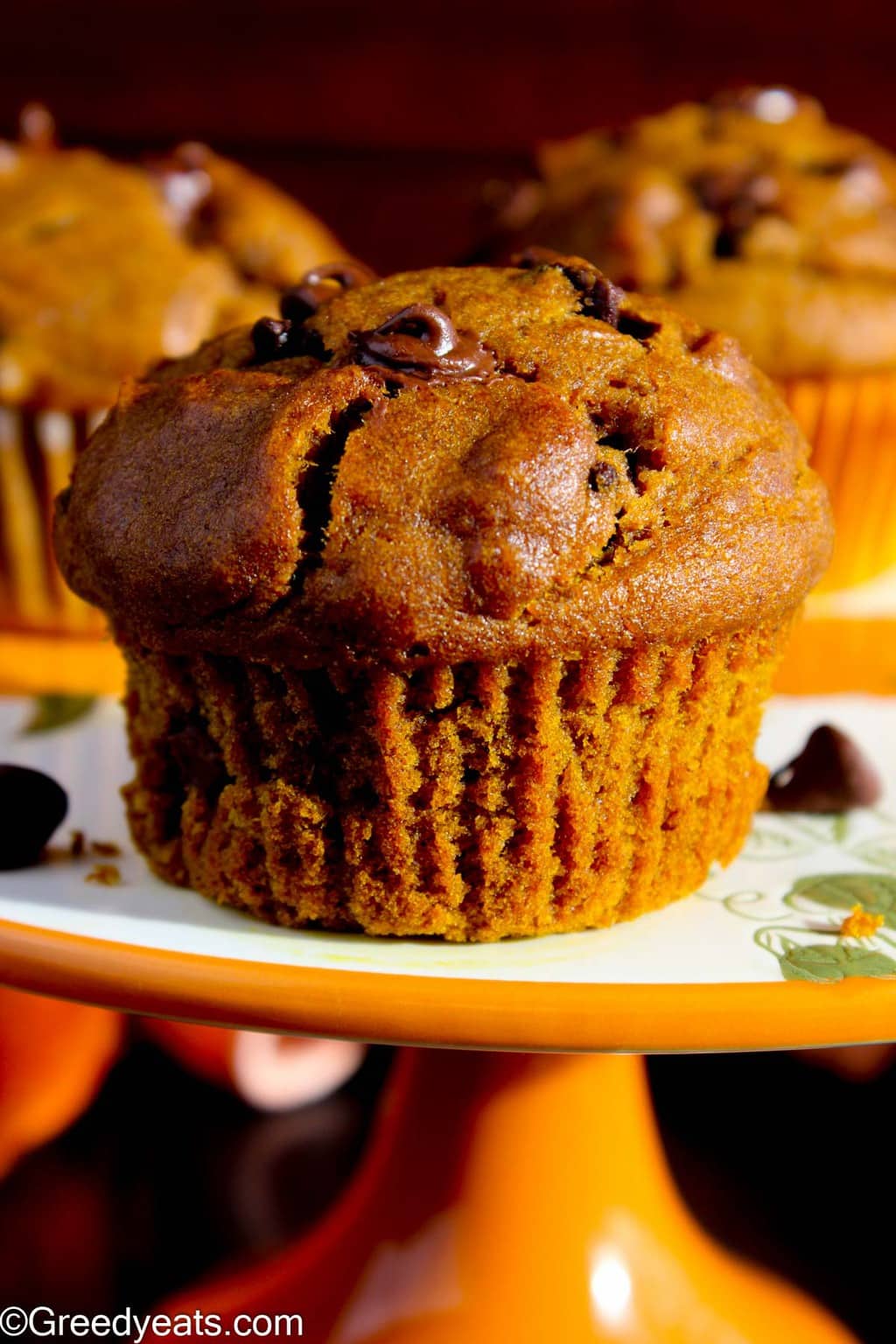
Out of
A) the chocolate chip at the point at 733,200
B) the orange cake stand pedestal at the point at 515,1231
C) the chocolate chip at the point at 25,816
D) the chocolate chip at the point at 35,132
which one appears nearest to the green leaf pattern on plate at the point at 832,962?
the orange cake stand pedestal at the point at 515,1231

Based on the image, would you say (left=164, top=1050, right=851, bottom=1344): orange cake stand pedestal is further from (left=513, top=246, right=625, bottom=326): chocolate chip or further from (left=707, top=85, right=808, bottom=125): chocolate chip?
(left=707, top=85, right=808, bottom=125): chocolate chip

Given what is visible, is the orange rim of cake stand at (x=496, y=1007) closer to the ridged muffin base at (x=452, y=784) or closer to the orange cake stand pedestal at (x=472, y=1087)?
the orange cake stand pedestal at (x=472, y=1087)

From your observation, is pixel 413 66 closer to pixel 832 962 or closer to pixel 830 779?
pixel 830 779

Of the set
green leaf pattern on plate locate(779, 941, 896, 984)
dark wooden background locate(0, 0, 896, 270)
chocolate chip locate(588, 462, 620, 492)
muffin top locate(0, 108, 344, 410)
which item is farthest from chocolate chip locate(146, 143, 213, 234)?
green leaf pattern on plate locate(779, 941, 896, 984)

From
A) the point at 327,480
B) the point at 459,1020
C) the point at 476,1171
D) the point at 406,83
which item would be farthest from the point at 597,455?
the point at 406,83

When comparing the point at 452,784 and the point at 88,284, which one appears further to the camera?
the point at 88,284

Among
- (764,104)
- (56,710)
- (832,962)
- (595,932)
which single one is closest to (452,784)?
(595,932)
